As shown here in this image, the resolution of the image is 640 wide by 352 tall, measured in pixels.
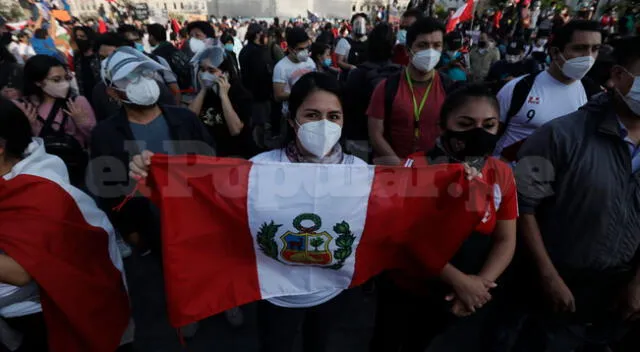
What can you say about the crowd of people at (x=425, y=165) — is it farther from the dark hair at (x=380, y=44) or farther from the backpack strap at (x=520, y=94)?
the dark hair at (x=380, y=44)

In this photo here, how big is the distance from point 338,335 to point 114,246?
1.54 metres

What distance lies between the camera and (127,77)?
2148 millimetres

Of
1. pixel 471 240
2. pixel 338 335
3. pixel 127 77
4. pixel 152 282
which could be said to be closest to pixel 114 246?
pixel 127 77

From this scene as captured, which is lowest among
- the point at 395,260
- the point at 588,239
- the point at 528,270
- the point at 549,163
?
the point at 528,270

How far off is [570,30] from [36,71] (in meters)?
3.86

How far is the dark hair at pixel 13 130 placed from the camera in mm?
1468

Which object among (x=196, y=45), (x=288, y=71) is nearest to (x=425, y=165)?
(x=288, y=71)

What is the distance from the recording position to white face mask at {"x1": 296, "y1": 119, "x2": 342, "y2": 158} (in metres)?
1.65

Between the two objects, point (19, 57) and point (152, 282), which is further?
point (19, 57)

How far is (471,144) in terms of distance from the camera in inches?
62.7

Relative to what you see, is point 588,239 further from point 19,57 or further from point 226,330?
point 19,57

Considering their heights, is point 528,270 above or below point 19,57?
below

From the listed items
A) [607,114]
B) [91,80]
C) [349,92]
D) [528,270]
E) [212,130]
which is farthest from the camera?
[91,80]

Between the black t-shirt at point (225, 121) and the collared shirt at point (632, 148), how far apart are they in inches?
97.3
